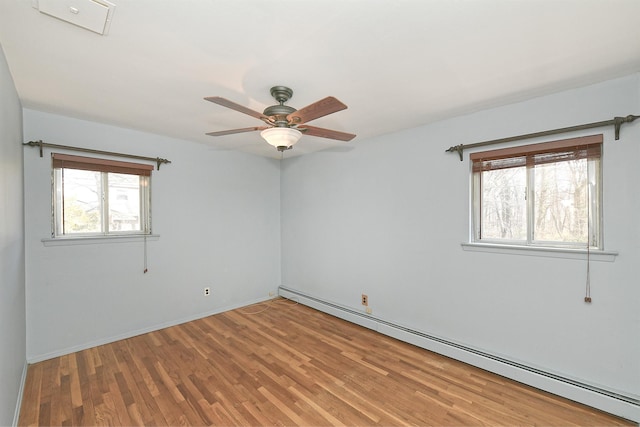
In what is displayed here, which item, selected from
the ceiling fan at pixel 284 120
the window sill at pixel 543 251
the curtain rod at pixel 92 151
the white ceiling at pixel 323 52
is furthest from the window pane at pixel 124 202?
the window sill at pixel 543 251

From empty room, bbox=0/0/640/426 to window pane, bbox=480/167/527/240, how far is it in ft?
0.04

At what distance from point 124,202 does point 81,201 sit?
38 centimetres

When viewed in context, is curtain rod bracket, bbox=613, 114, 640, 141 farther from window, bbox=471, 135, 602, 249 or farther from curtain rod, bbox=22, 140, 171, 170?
curtain rod, bbox=22, 140, 171, 170

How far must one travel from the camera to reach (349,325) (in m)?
3.51

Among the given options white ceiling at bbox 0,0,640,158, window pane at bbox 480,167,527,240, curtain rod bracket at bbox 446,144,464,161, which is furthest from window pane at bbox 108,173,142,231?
window pane at bbox 480,167,527,240

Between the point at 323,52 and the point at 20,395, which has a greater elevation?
the point at 323,52

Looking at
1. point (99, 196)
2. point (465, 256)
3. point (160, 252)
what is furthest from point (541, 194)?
point (99, 196)

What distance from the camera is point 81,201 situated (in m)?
2.89

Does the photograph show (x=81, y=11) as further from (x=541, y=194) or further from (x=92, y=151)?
(x=541, y=194)

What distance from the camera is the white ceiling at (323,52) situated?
4.30 ft

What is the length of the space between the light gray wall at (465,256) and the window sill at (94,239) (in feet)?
7.00

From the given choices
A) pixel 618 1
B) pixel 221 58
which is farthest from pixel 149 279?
pixel 618 1

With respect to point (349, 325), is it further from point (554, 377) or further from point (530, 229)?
point (530, 229)

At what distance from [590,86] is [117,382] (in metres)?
4.37
